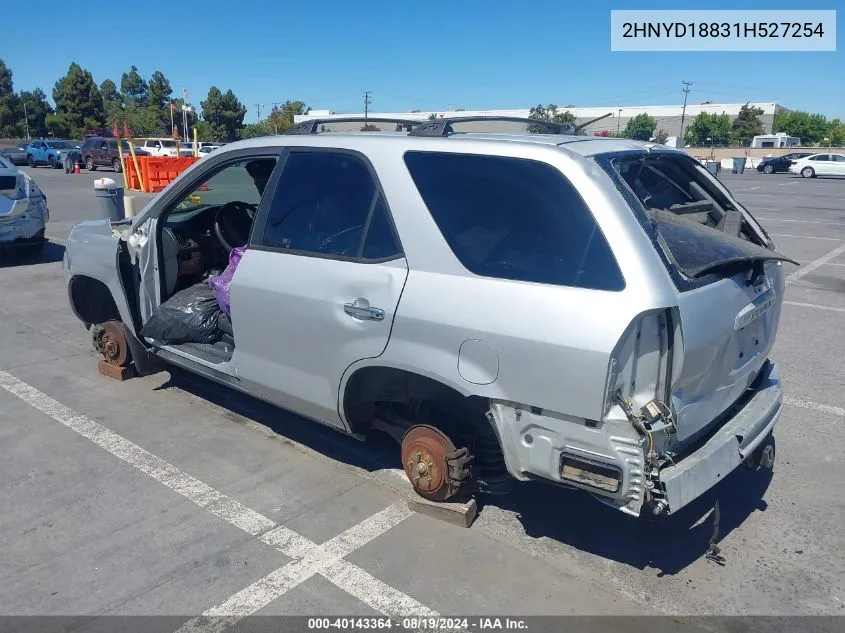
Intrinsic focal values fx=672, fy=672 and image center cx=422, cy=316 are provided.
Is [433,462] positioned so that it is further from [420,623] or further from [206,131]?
[206,131]

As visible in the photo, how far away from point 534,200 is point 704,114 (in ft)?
307

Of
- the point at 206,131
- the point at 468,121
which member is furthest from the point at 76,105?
the point at 468,121

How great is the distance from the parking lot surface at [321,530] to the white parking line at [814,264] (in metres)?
5.29

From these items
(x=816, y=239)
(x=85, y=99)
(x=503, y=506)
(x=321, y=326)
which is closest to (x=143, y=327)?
(x=321, y=326)

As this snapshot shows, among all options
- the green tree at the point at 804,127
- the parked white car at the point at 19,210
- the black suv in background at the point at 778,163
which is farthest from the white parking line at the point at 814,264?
the green tree at the point at 804,127

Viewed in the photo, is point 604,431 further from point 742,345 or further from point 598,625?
point 742,345

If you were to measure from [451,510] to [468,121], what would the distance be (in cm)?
221

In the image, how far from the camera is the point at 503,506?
12.0 feet

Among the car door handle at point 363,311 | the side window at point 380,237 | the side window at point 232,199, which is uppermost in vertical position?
the side window at point 232,199

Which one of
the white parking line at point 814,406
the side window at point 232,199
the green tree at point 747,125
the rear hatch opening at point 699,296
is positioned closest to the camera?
the rear hatch opening at point 699,296

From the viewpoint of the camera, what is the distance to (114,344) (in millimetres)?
5312

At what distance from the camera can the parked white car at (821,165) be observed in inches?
1537

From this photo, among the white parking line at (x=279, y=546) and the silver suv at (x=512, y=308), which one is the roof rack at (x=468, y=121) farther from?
the white parking line at (x=279, y=546)

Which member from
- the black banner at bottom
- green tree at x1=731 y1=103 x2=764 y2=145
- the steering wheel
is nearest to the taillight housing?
the black banner at bottom
